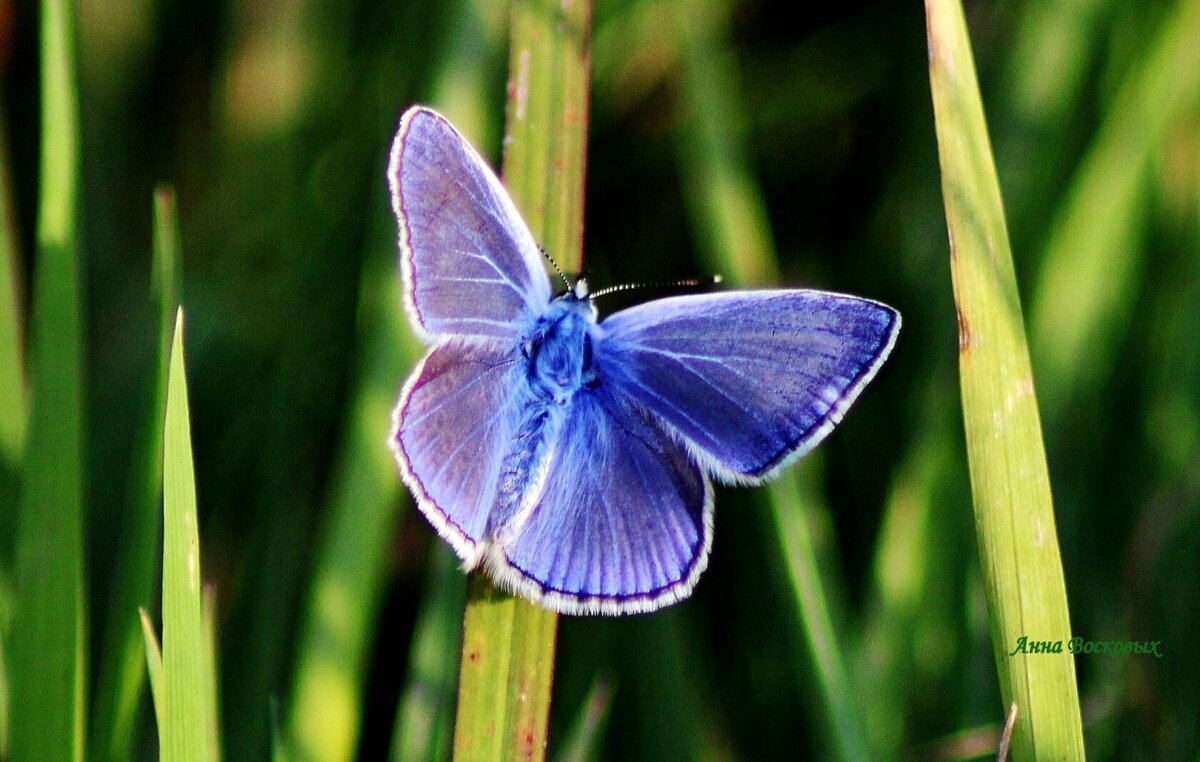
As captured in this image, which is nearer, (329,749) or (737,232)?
(329,749)

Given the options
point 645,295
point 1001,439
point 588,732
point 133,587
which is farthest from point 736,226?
point 133,587

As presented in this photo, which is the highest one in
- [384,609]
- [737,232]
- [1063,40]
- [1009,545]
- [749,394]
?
[1063,40]

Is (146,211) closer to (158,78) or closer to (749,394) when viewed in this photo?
(158,78)

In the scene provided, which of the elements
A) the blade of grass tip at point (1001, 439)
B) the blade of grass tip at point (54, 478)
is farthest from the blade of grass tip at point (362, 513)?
the blade of grass tip at point (1001, 439)

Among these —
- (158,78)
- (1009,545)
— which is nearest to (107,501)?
(158,78)

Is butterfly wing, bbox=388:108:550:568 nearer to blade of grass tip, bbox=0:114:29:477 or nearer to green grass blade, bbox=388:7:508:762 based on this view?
green grass blade, bbox=388:7:508:762

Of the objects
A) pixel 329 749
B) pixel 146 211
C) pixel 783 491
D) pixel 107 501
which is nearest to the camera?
pixel 329 749

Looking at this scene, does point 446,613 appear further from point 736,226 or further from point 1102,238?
point 1102,238
